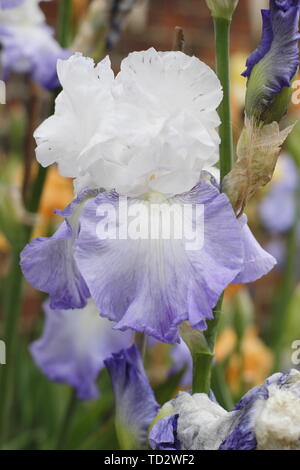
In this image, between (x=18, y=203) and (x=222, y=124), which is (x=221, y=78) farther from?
(x=18, y=203)

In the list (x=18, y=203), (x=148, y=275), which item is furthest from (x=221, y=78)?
(x=18, y=203)

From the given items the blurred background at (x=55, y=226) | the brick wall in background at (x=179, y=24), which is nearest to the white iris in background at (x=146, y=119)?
the blurred background at (x=55, y=226)

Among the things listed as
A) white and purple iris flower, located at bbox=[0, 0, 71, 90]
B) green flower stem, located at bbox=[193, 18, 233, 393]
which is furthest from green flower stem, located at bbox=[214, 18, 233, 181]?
white and purple iris flower, located at bbox=[0, 0, 71, 90]

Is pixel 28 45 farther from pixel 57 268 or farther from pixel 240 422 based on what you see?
pixel 240 422

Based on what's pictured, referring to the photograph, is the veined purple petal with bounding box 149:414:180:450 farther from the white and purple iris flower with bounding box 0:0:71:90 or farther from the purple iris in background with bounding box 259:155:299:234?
the purple iris in background with bounding box 259:155:299:234

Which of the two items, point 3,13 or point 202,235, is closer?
point 202,235
